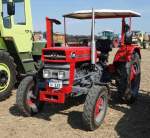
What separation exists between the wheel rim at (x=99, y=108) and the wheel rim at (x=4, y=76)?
2.76 metres

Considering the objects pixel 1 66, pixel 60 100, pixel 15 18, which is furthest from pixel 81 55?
pixel 15 18

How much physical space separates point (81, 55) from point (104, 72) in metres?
1.14

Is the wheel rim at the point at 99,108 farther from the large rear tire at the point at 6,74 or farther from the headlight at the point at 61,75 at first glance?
the large rear tire at the point at 6,74

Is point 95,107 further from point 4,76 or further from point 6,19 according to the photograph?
point 6,19

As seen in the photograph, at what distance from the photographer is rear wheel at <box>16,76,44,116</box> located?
22.3 feet

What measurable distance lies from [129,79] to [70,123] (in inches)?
71.7

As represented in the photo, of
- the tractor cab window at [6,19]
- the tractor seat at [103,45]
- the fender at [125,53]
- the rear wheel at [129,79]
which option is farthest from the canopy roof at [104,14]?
the tractor cab window at [6,19]

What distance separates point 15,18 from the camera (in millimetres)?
9461

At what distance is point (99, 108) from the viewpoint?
6.50 m

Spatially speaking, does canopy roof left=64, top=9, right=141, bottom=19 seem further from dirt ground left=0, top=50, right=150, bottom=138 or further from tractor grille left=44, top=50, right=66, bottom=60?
dirt ground left=0, top=50, right=150, bottom=138

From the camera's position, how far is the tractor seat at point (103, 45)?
7738 millimetres

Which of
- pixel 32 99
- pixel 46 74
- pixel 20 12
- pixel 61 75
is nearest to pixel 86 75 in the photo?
pixel 61 75

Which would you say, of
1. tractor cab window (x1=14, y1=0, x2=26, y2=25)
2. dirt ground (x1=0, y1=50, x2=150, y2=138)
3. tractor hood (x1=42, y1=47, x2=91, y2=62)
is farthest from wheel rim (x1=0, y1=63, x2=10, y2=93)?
tractor hood (x1=42, y1=47, x2=91, y2=62)

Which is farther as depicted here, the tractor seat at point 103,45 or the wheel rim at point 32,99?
the tractor seat at point 103,45
